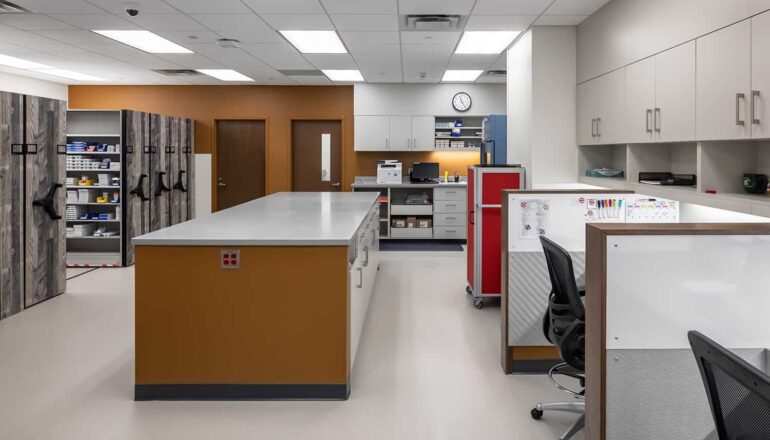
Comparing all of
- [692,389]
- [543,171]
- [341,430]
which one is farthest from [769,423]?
[543,171]

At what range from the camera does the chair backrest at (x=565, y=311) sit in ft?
8.59

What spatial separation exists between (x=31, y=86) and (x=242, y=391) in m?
8.39

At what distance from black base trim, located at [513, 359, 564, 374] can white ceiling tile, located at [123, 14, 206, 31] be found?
414 cm

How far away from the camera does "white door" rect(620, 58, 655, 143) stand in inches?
152

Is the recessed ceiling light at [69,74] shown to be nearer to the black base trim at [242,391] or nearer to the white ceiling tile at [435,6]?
the white ceiling tile at [435,6]

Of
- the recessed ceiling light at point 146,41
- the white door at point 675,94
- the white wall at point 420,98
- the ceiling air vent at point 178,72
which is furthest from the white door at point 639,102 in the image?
the ceiling air vent at point 178,72

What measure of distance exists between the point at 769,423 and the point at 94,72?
369 inches

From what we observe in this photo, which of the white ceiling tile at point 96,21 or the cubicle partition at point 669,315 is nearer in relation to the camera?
the cubicle partition at point 669,315

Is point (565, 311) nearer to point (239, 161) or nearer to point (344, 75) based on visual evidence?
point (344, 75)

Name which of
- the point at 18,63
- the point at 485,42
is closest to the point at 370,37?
the point at 485,42

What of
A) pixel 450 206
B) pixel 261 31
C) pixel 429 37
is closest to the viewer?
pixel 261 31

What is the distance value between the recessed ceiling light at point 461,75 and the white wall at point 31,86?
19.8 ft

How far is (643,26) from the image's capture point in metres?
3.96

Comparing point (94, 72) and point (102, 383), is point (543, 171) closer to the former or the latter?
point (102, 383)
